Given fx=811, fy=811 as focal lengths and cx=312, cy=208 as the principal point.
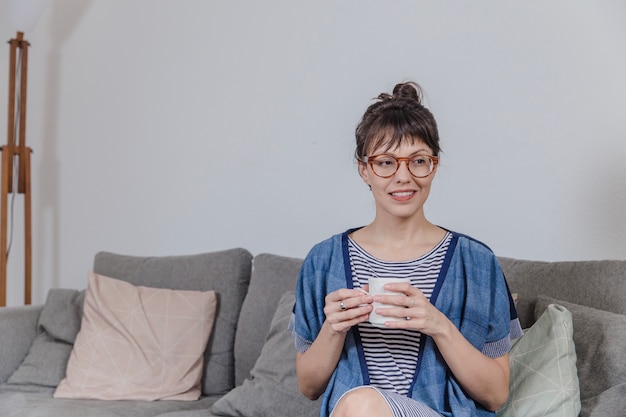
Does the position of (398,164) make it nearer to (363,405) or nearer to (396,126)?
(396,126)

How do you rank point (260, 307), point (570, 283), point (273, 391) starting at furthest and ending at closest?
Answer: point (260, 307), point (273, 391), point (570, 283)

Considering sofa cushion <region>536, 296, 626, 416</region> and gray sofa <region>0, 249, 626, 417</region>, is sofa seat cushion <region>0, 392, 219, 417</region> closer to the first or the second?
gray sofa <region>0, 249, 626, 417</region>

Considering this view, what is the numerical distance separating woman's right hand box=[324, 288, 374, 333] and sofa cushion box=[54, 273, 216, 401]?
117 centimetres

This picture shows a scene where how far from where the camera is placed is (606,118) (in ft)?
7.28

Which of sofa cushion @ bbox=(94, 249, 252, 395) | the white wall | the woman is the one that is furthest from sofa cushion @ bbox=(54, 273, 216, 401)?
the woman

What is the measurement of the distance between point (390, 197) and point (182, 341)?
1.23m

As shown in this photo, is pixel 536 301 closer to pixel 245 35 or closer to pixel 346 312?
pixel 346 312

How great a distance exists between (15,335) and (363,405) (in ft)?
5.92

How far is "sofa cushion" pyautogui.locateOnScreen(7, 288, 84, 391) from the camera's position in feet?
8.70

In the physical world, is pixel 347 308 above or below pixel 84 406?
above

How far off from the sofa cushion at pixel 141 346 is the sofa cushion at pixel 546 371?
3.75ft

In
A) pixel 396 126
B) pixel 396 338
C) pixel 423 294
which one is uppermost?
pixel 396 126

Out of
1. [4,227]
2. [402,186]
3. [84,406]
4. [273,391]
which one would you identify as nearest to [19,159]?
[4,227]

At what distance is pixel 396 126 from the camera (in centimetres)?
156
